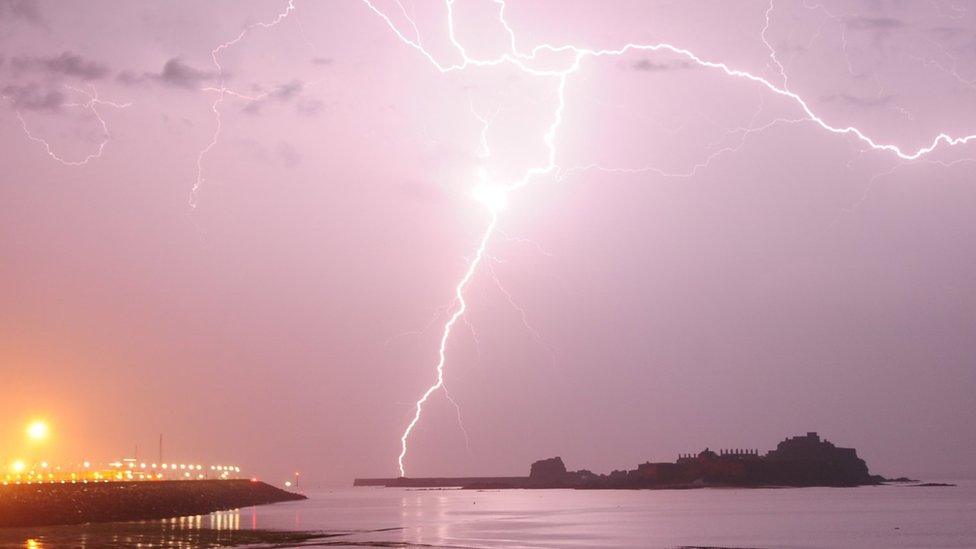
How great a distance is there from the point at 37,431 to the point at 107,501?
18708 mm

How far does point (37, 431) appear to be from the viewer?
3420 inches

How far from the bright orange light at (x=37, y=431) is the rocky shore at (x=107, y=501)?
956 cm

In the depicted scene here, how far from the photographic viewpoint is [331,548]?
47.8 metres

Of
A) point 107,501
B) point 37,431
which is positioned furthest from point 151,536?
point 37,431

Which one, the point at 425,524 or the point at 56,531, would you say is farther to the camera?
the point at 425,524

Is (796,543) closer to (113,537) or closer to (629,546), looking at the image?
(629,546)

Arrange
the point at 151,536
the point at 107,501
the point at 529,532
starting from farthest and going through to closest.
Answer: the point at 107,501 → the point at 529,532 → the point at 151,536

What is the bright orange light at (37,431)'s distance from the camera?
284 feet

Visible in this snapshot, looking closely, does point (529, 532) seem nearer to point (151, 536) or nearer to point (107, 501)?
point (151, 536)

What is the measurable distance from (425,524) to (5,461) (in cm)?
3735

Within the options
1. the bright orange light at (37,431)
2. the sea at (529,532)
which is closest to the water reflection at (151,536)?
the sea at (529,532)

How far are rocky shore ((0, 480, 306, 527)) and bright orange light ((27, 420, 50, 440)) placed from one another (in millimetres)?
9558

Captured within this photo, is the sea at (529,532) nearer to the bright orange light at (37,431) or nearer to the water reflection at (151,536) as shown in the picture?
the water reflection at (151,536)

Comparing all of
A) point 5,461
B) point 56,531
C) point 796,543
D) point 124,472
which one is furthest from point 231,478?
point 796,543
